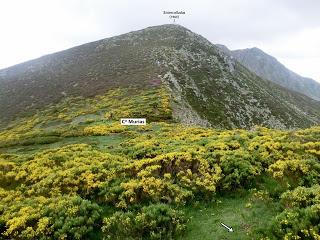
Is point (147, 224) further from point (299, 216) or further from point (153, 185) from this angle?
point (299, 216)

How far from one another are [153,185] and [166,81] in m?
58.7

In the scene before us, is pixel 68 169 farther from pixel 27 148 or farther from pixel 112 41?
pixel 112 41

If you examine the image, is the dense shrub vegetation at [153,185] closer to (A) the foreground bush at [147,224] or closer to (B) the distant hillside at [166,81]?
(A) the foreground bush at [147,224]

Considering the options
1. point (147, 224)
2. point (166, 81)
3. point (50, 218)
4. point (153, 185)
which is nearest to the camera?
point (147, 224)

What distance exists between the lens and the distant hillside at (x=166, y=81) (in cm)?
7444

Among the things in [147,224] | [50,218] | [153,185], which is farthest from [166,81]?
[147,224]

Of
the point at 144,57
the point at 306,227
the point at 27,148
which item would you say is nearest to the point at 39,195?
the point at 306,227

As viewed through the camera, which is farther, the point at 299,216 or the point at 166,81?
the point at 166,81

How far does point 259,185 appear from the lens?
71.3ft

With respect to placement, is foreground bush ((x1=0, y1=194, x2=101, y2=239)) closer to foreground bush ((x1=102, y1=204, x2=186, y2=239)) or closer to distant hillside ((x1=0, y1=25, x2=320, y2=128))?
foreground bush ((x1=102, y1=204, x2=186, y2=239))

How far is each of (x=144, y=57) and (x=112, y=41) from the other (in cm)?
3511

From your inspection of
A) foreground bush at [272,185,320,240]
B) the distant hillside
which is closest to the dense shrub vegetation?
foreground bush at [272,185,320,240]

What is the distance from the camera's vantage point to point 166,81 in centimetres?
7912

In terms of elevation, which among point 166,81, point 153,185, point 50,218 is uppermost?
point 166,81
